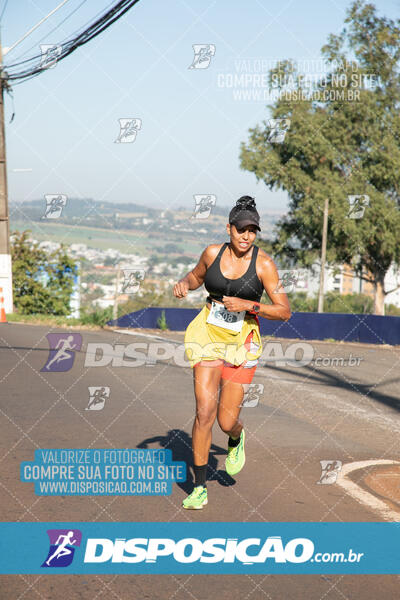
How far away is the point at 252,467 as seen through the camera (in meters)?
6.09

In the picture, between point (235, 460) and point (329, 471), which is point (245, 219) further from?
point (329, 471)

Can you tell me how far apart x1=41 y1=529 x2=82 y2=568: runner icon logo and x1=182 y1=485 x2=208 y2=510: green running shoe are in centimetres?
84

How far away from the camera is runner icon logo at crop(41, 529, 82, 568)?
3.93 metres

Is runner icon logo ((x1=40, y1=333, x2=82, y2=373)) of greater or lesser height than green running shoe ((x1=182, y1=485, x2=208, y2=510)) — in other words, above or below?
below

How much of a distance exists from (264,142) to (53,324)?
2559 cm

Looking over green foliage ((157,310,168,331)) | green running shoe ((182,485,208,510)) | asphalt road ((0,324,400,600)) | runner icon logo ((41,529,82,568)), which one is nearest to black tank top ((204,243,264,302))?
green running shoe ((182,485,208,510))

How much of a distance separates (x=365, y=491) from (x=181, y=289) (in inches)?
82.5

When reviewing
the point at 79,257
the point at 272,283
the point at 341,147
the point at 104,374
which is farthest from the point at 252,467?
the point at 341,147

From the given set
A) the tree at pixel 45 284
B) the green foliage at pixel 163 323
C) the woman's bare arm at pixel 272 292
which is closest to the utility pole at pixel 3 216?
the tree at pixel 45 284

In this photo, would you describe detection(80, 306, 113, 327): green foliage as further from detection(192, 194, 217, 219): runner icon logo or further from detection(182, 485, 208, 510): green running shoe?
detection(182, 485, 208, 510): green running shoe

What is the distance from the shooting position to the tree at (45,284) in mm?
27156

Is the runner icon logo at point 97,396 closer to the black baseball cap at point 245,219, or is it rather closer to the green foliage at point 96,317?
the black baseball cap at point 245,219

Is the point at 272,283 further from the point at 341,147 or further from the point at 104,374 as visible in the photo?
the point at 341,147

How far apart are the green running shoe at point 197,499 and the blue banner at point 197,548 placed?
326 mm
